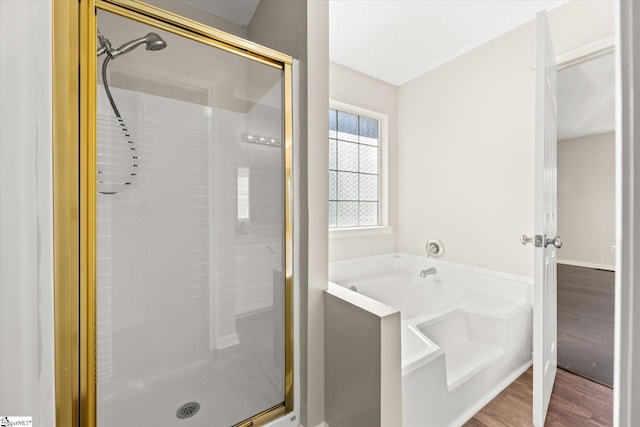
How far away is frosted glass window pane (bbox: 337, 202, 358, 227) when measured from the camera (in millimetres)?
2697

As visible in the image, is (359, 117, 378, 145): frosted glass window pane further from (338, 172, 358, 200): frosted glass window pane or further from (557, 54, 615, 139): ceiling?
(557, 54, 615, 139): ceiling

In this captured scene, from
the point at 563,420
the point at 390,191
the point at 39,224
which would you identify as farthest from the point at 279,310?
the point at 390,191

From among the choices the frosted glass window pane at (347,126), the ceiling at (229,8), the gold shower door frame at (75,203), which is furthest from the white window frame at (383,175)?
the gold shower door frame at (75,203)

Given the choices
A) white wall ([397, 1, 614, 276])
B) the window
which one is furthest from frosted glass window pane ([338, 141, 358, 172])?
white wall ([397, 1, 614, 276])

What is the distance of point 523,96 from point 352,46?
4.53 ft

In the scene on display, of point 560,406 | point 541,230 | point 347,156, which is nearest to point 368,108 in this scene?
point 347,156

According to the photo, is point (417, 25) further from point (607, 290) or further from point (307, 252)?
point (607, 290)

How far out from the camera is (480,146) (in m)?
2.27

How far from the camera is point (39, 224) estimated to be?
0.66m

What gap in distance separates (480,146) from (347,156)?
1183mm

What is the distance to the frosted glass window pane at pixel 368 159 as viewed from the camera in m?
2.86

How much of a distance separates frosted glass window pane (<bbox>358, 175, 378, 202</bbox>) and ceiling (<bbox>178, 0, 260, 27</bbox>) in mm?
1700

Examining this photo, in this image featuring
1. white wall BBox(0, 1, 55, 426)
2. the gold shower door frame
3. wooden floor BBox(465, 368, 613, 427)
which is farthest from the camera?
wooden floor BBox(465, 368, 613, 427)

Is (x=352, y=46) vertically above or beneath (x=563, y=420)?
above
